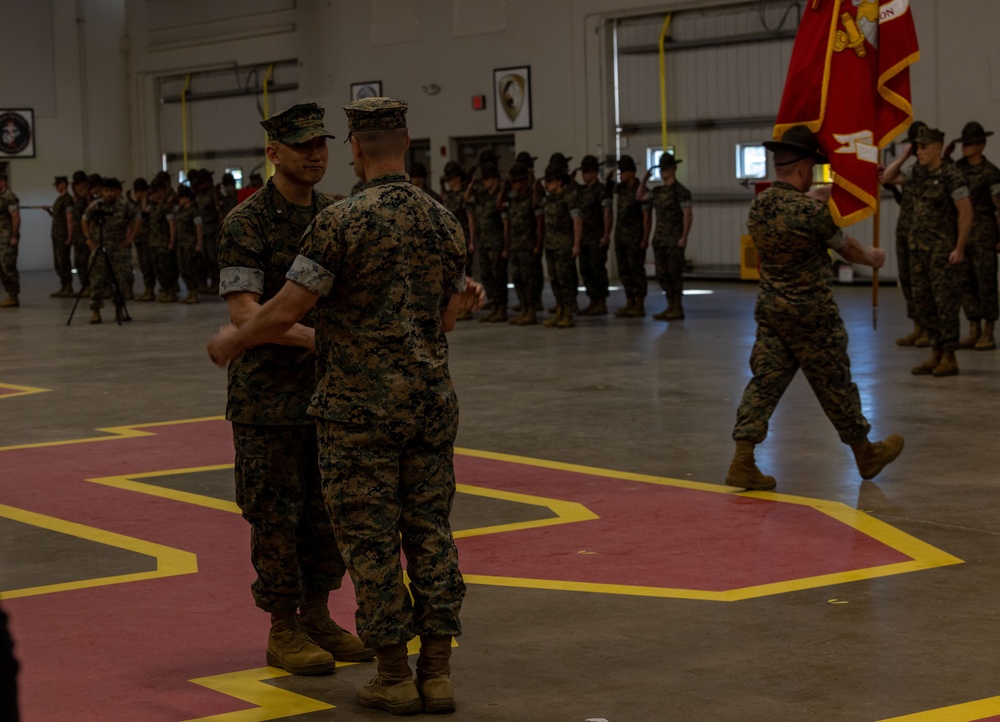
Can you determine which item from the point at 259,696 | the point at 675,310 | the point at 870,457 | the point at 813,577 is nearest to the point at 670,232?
the point at 675,310

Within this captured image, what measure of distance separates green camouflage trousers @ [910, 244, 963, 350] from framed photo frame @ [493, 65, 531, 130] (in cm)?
1320

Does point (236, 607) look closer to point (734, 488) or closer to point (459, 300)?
point (459, 300)

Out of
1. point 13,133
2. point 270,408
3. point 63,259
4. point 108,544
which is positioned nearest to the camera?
point 270,408

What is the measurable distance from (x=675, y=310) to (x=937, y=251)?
5744 mm

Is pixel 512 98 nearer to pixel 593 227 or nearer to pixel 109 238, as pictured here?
pixel 593 227

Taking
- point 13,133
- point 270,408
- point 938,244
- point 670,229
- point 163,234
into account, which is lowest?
point 270,408

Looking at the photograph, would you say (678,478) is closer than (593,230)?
Yes

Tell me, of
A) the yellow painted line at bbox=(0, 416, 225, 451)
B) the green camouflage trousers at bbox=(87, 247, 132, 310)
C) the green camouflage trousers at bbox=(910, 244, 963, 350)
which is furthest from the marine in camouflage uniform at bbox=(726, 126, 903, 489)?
Answer: the green camouflage trousers at bbox=(87, 247, 132, 310)

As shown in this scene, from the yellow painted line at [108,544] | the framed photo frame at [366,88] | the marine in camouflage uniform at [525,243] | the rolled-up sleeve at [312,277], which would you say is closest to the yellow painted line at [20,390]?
the yellow painted line at [108,544]

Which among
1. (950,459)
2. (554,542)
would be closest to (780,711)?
(554,542)

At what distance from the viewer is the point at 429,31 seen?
25.5 m

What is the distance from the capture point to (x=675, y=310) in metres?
16.9

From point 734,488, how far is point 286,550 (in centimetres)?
331

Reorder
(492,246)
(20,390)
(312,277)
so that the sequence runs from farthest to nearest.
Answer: (492,246), (20,390), (312,277)
